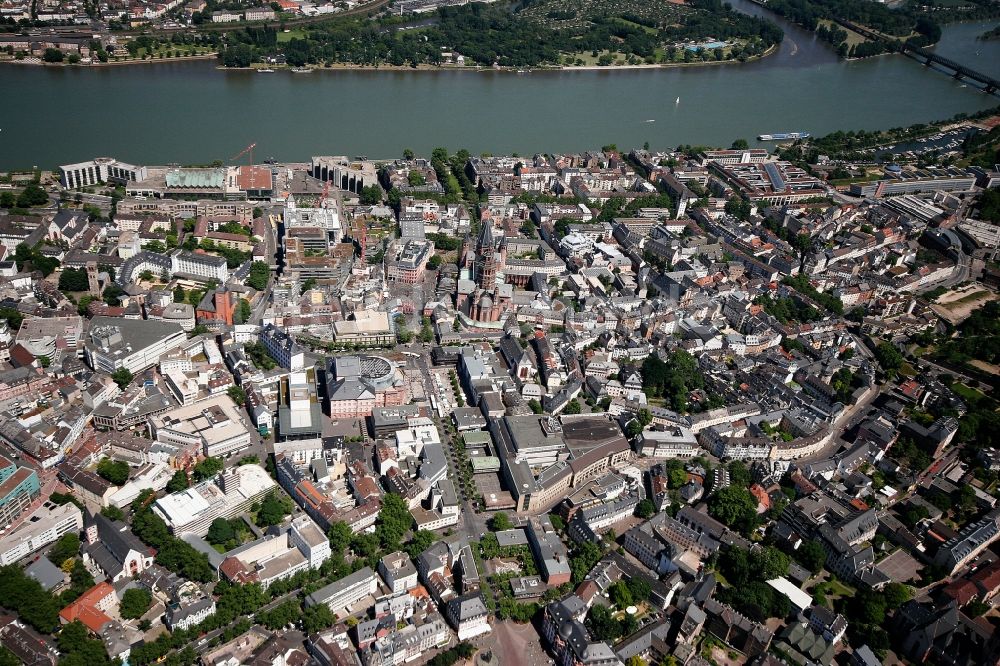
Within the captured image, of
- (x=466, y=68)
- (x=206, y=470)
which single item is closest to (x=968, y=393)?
(x=206, y=470)

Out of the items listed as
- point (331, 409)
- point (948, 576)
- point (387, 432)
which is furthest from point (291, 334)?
point (948, 576)

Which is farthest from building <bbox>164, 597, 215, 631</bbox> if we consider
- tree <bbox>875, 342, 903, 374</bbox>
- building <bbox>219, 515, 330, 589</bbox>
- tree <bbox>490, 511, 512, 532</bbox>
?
tree <bbox>875, 342, 903, 374</bbox>

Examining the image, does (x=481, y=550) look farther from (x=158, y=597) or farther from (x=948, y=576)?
(x=948, y=576)

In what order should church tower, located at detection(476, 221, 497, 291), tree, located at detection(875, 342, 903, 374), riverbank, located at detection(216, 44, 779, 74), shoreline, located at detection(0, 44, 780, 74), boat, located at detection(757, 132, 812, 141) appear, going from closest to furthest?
tree, located at detection(875, 342, 903, 374) → church tower, located at detection(476, 221, 497, 291) → shoreline, located at detection(0, 44, 780, 74) → boat, located at detection(757, 132, 812, 141) → riverbank, located at detection(216, 44, 779, 74)

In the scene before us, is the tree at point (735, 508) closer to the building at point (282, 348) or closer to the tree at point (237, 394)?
the building at point (282, 348)

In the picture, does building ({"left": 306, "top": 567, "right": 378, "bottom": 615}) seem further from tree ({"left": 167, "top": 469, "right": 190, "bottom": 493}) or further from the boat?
the boat

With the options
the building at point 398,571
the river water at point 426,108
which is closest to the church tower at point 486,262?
the building at point 398,571
